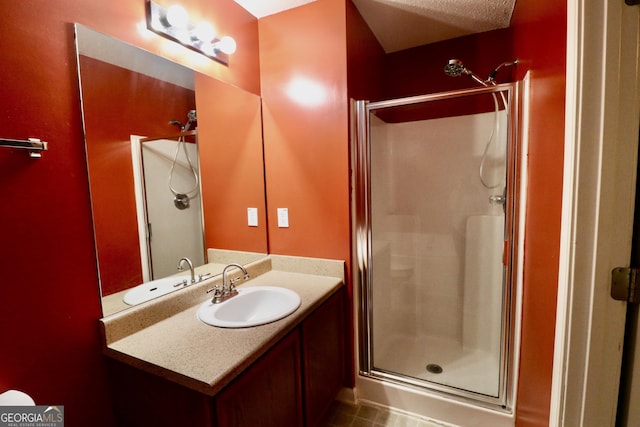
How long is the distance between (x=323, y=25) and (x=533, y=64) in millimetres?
1111

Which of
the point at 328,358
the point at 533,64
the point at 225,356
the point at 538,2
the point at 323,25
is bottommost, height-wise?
the point at 328,358

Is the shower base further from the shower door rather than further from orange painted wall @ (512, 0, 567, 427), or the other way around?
orange painted wall @ (512, 0, 567, 427)

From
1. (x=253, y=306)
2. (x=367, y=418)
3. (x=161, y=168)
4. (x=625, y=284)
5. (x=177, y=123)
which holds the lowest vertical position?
(x=367, y=418)

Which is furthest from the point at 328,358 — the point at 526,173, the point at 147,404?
the point at 526,173

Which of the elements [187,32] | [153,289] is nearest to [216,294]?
[153,289]

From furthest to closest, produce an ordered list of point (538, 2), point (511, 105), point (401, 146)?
1. point (401, 146)
2. point (511, 105)
3. point (538, 2)

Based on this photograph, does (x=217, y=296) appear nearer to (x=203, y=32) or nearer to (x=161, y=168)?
(x=161, y=168)

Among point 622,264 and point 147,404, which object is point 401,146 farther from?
point 147,404

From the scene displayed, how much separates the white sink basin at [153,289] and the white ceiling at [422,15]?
1.63 metres

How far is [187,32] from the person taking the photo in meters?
1.38

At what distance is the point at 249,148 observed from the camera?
74.0 inches

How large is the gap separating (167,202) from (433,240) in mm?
1992

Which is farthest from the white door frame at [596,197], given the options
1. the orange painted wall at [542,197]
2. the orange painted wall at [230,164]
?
the orange painted wall at [230,164]

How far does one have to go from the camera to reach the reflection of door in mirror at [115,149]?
1.05 m
